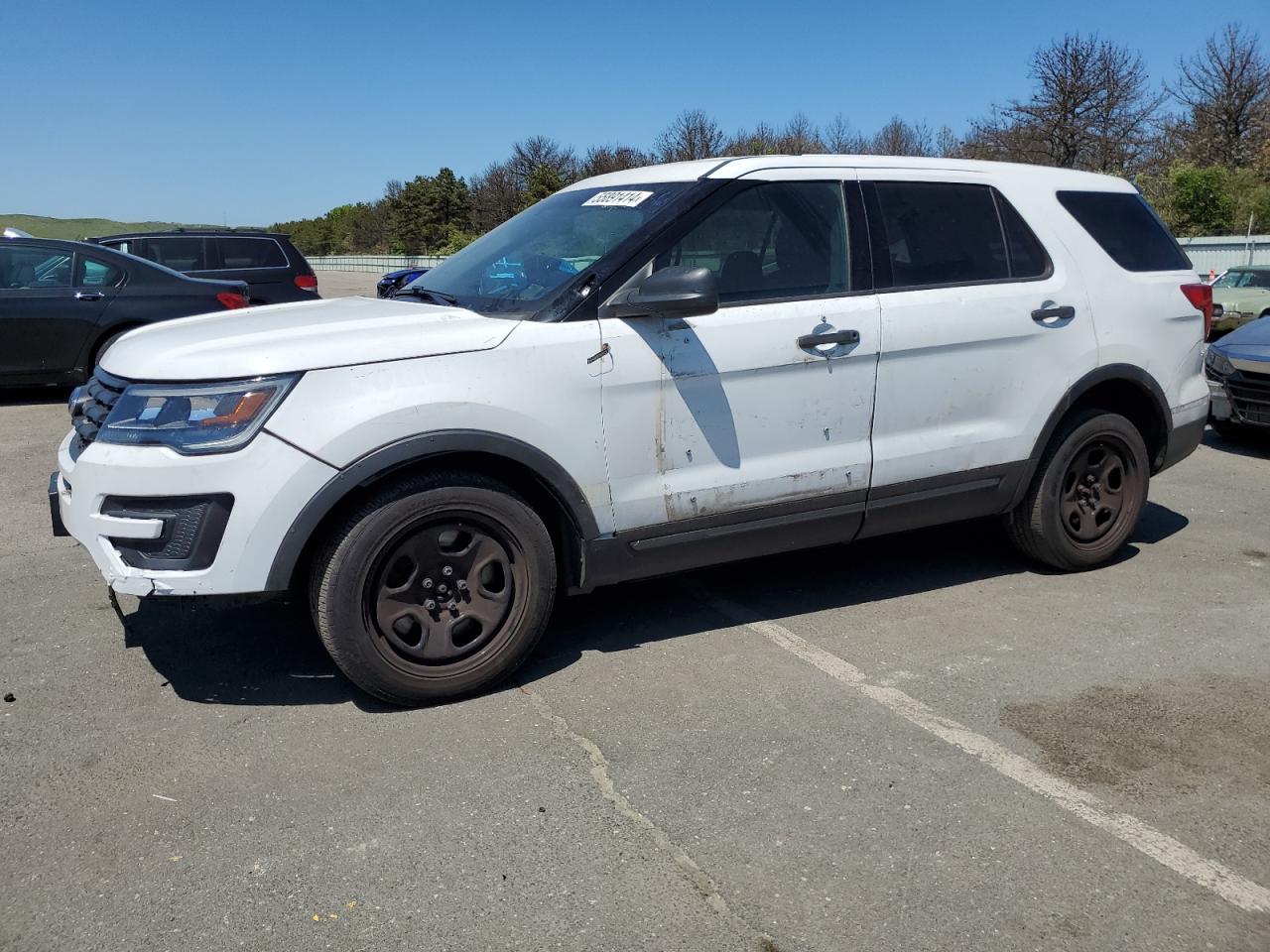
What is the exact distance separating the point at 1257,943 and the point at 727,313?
2.59 m

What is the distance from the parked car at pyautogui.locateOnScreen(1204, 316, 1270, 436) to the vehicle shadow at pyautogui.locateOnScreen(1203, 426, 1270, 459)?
0.57 ft

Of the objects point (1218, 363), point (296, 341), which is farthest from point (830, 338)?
point (1218, 363)

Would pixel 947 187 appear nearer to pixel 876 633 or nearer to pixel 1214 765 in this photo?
pixel 876 633

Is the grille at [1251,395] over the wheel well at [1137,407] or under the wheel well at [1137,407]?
under

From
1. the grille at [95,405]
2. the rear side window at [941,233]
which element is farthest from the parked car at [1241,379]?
the grille at [95,405]

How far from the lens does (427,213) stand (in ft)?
204

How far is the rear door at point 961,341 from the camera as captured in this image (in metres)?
4.60

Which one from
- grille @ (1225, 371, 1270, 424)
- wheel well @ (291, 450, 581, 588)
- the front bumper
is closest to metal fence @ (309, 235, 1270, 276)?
grille @ (1225, 371, 1270, 424)

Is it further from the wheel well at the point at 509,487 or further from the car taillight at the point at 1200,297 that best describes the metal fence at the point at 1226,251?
the wheel well at the point at 509,487

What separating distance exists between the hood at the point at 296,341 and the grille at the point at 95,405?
0.14 ft

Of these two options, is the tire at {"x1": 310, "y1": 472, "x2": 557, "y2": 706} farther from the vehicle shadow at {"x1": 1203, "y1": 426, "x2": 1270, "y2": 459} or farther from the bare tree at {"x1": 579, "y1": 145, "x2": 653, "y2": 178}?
the bare tree at {"x1": 579, "y1": 145, "x2": 653, "y2": 178}

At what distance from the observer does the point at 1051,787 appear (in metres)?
3.36

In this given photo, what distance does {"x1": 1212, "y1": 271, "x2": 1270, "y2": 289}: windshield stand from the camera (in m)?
17.3

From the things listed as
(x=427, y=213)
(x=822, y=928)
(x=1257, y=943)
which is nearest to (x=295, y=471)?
(x=822, y=928)
